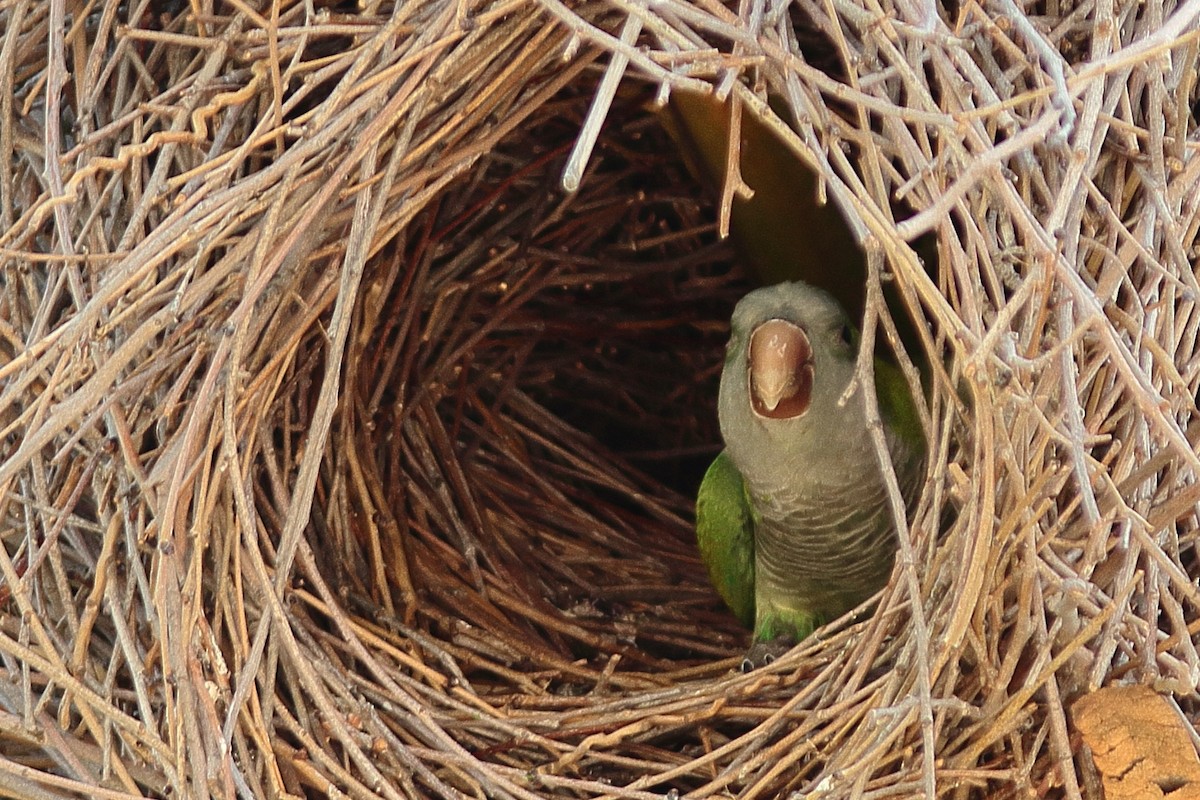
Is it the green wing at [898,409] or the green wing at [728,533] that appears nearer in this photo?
the green wing at [898,409]

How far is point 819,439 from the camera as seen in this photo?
5.67 ft

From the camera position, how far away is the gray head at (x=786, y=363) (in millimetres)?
1604

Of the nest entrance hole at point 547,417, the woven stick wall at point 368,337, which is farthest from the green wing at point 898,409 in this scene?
the nest entrance hole at point 547,417

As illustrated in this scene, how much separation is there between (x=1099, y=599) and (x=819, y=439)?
1.80ft

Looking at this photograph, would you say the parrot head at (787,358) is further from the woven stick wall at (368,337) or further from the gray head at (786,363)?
the woven stick wall at (368,337)

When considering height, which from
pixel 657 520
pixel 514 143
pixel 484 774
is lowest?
pixel 657 520

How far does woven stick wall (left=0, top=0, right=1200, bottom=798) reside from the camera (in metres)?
1.17

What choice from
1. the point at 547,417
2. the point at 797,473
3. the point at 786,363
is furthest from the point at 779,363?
the point at 547,417

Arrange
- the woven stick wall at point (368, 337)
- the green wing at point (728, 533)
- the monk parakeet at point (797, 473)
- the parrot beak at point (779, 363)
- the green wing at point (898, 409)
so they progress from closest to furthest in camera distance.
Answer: the woven stick wall at point (368, 337) < the parrot beak at point (779, 363) < the monk parakeet at point (797, 473) < the green wing at point (898, 409) < the green wing at point (728, 533)

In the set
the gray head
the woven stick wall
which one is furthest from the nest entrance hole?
the gray head

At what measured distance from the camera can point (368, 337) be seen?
1.83 metres

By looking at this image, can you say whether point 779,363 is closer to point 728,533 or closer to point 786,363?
point 786,363

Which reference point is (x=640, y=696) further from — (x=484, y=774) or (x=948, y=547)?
(x=948, y=547)

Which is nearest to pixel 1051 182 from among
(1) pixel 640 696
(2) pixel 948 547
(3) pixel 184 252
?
(2) pixel 948 547
